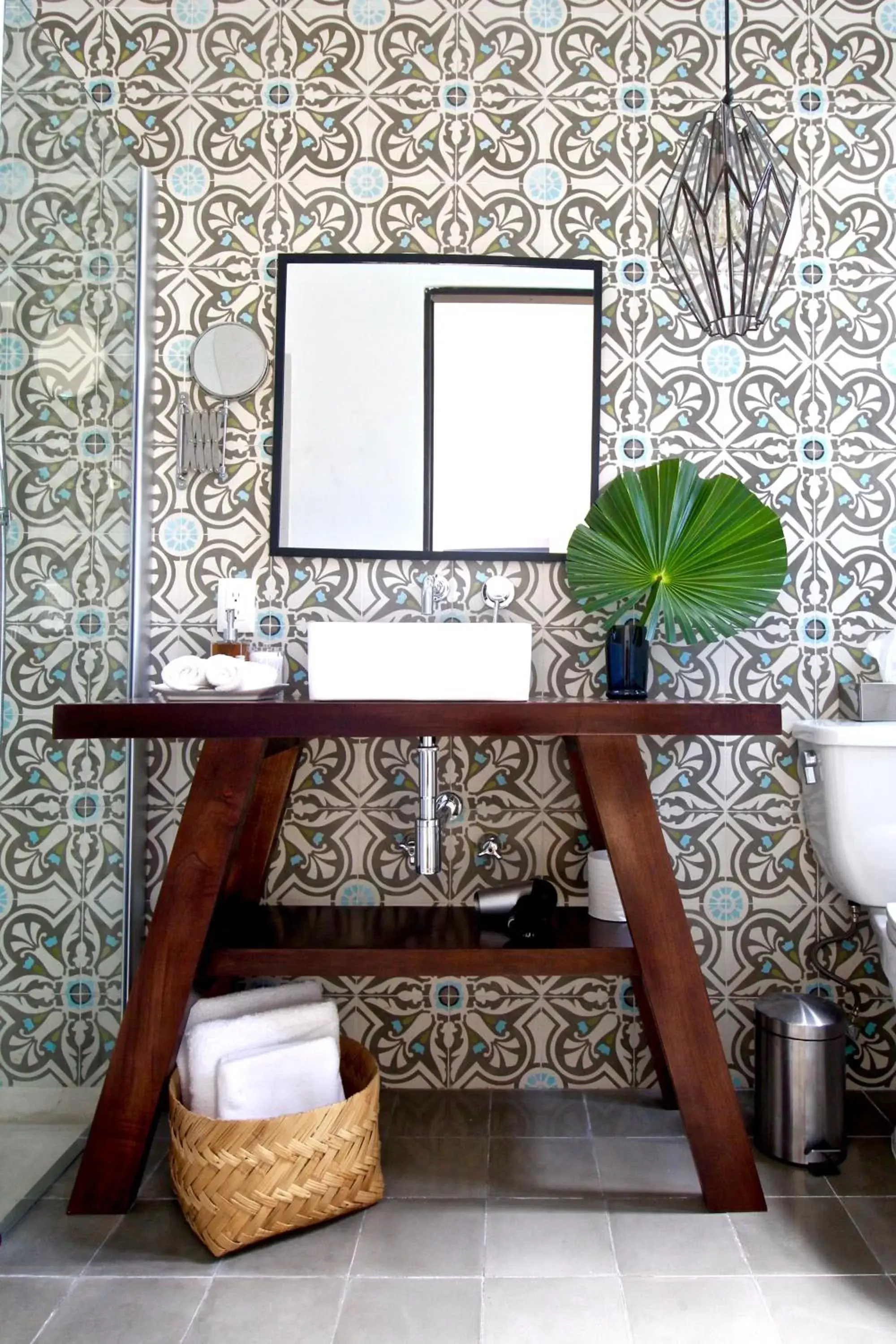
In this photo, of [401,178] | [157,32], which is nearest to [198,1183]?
[401,178]

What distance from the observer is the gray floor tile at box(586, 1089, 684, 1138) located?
1950 millimetres

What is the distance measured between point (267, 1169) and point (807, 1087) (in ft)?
3.45

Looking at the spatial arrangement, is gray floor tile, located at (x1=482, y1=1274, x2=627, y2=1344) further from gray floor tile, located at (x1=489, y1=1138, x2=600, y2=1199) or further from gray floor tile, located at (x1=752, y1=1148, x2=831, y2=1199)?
gray floor tile, located at (x1=752, y1=1148, x2=831, y2=1199)

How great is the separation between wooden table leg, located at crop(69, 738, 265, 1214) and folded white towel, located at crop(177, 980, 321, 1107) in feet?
0.26

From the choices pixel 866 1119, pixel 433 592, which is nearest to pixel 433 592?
pixel 433 592

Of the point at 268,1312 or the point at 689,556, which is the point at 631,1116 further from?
the point at 689,556

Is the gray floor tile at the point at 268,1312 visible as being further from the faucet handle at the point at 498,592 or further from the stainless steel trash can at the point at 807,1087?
the faucet handle at the point at 498,592

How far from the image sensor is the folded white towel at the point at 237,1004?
1715 millimetres

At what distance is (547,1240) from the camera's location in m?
1.57

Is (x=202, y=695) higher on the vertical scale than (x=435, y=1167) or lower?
higher

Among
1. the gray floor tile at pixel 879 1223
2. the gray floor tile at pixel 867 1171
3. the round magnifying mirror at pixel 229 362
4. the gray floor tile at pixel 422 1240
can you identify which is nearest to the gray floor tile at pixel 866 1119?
the gray floor tile at pixel 867 1171

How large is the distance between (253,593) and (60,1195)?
1.25 meters

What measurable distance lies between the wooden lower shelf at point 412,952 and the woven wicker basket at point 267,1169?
0.74ft

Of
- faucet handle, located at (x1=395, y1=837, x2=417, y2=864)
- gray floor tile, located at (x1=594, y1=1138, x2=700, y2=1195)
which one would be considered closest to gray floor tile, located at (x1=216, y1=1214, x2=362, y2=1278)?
gray floor tile, located at (x1=594, y1=1138, x2=700, y2=1195)
